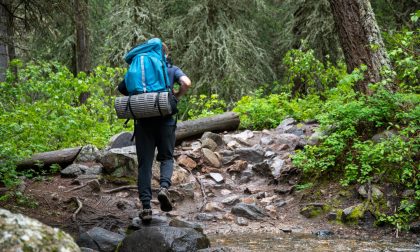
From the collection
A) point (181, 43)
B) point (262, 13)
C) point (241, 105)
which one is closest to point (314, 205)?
point (241, 105)

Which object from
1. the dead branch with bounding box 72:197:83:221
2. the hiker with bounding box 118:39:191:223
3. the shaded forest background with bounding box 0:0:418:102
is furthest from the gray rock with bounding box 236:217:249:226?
the shaded forest background with bounding box 0:0:418:102

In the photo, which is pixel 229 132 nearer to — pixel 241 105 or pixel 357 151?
pixel 241 105

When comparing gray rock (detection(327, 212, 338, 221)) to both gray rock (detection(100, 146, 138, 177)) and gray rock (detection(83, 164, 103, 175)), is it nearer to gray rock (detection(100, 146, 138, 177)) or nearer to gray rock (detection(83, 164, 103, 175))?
gray rock (detection(100, 146, 138, 177))

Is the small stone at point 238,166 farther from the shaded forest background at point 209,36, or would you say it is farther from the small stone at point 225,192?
the shaded forest background at point 209,36

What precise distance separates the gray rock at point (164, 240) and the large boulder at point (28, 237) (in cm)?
231

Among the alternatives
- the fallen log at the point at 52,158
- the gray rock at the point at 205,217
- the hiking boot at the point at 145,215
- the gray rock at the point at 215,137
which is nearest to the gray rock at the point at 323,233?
the gray rock at the point at 205,217

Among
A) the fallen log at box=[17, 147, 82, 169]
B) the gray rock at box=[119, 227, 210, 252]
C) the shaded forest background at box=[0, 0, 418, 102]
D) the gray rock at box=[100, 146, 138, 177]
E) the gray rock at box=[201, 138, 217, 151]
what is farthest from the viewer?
the shaded forest background at box=[0, 0, 418, 102]

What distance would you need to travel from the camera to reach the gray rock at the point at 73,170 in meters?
8.62

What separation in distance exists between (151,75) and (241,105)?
6.43 metres

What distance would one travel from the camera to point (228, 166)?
30.6 ft

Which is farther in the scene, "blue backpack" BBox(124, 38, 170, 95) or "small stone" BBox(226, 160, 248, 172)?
"small stone" BBox(226, 160, 248, 172)

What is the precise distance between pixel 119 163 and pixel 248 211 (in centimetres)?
245

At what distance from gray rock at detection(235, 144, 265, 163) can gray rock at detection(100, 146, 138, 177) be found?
6.64ft

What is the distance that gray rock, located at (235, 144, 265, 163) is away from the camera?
30.8 ft
